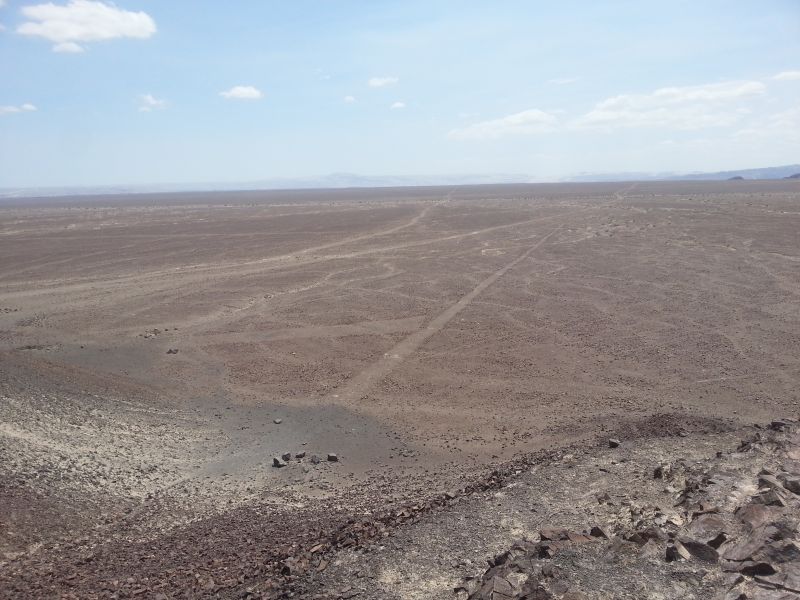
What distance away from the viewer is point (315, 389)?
1538cm

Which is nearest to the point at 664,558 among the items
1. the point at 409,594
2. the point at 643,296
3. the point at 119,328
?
the point at 409,594

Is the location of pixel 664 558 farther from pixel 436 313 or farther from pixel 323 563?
pixel 436 313

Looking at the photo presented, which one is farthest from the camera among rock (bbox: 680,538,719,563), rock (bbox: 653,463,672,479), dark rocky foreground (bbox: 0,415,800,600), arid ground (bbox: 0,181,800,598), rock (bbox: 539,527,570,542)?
arid ground (bbox: 0,181,800,598)

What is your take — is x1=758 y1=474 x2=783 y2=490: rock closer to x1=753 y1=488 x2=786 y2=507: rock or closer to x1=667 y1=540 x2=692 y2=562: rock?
x1=753 y1=488 x2=786 y2=507: rock

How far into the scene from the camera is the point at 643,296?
77.4ft

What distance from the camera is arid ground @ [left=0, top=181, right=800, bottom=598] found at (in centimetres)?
906

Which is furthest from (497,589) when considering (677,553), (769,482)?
(769,482)

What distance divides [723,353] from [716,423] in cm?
540

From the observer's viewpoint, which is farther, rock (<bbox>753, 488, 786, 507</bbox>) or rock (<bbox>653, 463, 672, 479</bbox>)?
rock (<bbox>653, 463, 672, 479</bbox>)

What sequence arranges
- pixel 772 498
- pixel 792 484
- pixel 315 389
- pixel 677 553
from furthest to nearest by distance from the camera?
pixel 315 389 → pixel 792 484 → pixel 772 498 → pixel 677 553

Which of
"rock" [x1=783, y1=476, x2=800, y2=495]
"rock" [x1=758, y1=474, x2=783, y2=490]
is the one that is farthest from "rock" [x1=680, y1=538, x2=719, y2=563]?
"rock" [x1=783, y1=476, x2=800, y2=495]

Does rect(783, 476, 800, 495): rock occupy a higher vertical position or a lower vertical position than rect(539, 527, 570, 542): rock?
higher

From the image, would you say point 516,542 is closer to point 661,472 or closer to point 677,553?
point 677,553

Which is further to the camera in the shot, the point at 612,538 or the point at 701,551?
the point at 612,538
